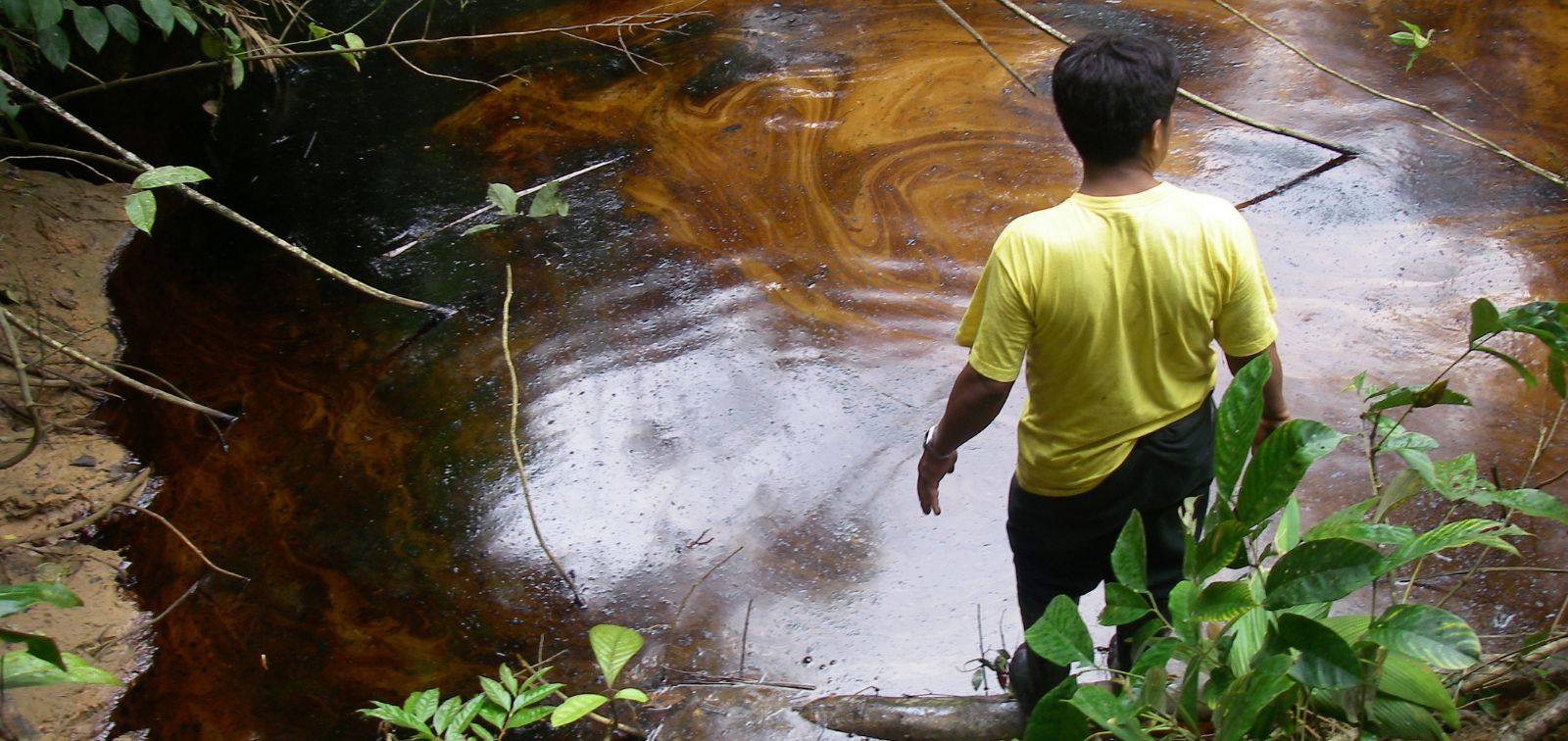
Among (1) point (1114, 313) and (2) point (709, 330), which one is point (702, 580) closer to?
(2) point (709, 330)

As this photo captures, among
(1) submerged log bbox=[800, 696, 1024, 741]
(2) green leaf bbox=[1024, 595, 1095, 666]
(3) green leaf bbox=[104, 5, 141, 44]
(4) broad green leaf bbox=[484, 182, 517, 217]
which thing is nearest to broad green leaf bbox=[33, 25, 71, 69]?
(3) green leaf bbox=[104, 5, 141, 44]

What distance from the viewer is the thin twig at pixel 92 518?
9.96ft

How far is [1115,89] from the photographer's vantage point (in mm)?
1629

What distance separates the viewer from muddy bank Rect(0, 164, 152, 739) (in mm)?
2938

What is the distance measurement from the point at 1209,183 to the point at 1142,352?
2706 millimetres

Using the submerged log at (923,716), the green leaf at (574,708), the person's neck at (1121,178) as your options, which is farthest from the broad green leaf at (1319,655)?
the green leaf at (574,708)

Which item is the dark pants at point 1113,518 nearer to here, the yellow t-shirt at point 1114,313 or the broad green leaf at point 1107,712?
the yellow t-shirt at point 1114,313

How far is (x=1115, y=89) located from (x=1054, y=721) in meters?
0.91

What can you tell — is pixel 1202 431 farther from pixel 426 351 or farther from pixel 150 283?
pixel 150 283

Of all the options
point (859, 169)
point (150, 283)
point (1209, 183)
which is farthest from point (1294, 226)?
point (150, 283)

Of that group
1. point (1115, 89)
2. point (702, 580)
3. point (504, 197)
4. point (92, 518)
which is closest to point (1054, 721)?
point (1115, 89)

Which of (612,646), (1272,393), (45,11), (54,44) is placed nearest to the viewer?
(1272,393)

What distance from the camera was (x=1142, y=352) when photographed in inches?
70.9

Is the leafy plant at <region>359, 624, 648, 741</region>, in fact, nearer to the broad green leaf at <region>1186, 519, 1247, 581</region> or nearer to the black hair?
the broad green leaf at <region>1186, 519, 1247, 581</region>
